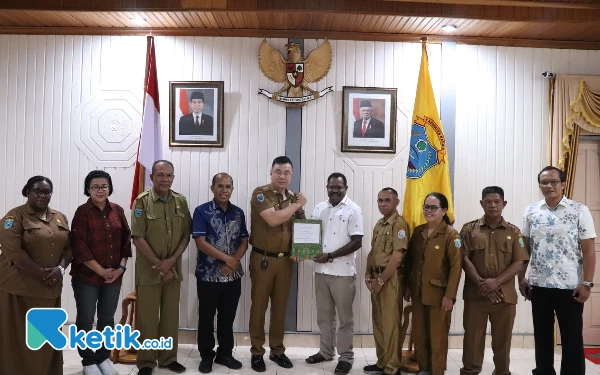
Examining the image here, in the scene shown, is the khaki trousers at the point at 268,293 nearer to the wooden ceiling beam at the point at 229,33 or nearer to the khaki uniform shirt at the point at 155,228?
the khaki uniform shirt at the point at 155,228

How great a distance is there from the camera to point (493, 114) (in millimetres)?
4785

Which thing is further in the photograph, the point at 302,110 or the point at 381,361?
the point at 302,110

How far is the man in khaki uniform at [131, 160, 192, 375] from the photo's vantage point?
12.3ft

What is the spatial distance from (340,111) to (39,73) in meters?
2.90

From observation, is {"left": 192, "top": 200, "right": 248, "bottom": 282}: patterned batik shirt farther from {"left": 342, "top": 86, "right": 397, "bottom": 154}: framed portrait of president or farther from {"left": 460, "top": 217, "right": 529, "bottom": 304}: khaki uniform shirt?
{"left": 460, "top": 217, "right": 529, "bottom": 304}: khaki uniform shirt

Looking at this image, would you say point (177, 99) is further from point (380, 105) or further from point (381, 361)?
point (381, 361)

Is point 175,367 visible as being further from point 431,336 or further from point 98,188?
point 431,336

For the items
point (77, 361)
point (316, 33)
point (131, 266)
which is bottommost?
point (77, 361)

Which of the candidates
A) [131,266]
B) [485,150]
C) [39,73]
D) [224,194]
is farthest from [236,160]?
[485,150]

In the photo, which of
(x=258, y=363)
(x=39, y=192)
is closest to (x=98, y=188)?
(x=39, y=192)

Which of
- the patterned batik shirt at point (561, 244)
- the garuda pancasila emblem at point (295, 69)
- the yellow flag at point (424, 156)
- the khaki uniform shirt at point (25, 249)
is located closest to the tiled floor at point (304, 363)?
the khaki uniform shirt at point (25, 249)

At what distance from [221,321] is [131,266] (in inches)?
48.6

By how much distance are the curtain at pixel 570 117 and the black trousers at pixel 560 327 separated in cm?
149

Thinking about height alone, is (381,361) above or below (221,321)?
below
